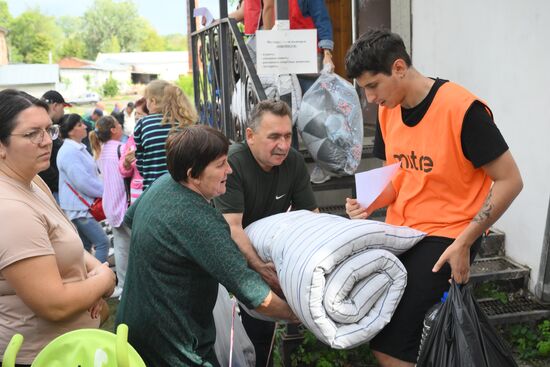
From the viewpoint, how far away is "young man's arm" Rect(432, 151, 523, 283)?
7.09 feet

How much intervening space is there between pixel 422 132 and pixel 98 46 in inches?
4861

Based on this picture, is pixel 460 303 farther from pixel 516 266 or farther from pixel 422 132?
pixel 516 266

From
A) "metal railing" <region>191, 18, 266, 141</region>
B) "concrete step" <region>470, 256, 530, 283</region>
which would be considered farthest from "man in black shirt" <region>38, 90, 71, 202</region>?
"concrete step" <region>470, 256, 530, 283</region>

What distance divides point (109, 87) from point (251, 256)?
65876mm

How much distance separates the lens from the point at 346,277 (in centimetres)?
211

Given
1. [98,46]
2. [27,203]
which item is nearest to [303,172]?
[27,203]

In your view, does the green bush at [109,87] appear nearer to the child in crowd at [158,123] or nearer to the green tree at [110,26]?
the green tree at [110,26]

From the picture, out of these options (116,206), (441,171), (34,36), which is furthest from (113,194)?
(34,36)

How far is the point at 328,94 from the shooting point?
4113 millimetres

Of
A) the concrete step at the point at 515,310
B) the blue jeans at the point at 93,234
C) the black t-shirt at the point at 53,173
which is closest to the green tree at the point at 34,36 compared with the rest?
the black t-shirt at the point at 53,173

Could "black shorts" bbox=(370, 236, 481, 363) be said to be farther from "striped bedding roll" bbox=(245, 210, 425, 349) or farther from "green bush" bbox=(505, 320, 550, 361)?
"green bush" bbox=(505, 320, 550, 361)

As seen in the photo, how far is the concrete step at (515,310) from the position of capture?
424 centimetres

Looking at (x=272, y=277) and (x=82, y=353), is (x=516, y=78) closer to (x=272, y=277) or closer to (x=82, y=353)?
(x=272, y=277)

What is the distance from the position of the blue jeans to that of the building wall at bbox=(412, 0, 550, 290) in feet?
12.8
